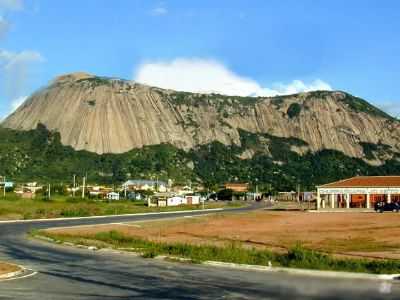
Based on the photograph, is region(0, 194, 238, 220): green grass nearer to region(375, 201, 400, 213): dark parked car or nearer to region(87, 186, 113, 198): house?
region(87, 186, 113, 198): house

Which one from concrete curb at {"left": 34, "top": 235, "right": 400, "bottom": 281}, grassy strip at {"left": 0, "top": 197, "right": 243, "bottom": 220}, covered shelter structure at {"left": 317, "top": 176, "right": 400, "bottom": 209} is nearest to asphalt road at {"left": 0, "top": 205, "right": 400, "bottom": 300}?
concrete curb at {"left": 34, "top": 235, "right": 400, "bottom": 281}

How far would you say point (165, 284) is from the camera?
18953 mm

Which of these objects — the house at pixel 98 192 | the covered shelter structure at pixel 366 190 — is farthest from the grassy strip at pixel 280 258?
the house at pixel 98 192

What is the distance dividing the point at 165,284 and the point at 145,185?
549ft

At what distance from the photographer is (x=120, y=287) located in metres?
18.3

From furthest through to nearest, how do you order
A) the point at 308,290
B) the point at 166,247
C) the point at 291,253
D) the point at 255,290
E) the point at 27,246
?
the point at 27,246, the point at 166,247, the point at 291,253, the point at 255,290, the point at 308,290

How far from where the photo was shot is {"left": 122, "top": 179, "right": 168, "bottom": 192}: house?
178750 mm

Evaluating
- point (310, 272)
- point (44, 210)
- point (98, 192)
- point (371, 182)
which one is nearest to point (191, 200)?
point (98, 192)

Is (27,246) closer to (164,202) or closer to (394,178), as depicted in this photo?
(394,178)

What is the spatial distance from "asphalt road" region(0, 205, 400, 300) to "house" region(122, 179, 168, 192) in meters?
151

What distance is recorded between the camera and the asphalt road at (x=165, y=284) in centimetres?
1638

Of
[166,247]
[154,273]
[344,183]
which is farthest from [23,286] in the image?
[344,183]

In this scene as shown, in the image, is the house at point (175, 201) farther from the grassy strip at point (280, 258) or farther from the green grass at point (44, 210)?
the grassy strip at point (280, 258)

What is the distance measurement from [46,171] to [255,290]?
17730 centimetres
